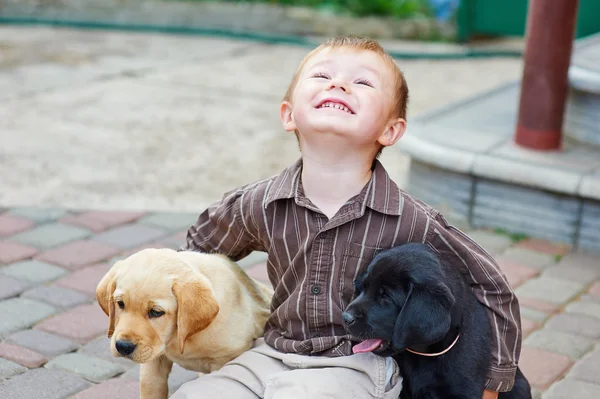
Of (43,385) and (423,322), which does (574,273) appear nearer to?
(423,322)

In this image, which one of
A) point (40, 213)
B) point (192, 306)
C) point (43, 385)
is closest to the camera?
point (192, 306)

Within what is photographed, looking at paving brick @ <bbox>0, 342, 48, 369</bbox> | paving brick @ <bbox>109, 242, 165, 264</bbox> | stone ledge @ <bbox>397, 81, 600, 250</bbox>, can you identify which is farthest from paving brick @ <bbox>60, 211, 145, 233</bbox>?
stone ledge @ <bbox>397, 81, 600, 250</bbox>

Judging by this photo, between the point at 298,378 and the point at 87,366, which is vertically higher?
the point at 298,378

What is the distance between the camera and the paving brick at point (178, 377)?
3.04 meters

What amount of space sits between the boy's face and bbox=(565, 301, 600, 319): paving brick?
60.5 inches

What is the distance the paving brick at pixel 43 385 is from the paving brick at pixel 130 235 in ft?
3.84

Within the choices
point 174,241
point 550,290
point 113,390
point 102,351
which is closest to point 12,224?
point 174,241

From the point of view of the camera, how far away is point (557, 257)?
168 inches

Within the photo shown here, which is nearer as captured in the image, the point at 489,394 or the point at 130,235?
the point at 489,394

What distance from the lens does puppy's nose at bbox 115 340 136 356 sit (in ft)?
7.75

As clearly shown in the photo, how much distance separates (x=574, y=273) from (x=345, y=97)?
6.68 feet

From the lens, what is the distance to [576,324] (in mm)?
3588

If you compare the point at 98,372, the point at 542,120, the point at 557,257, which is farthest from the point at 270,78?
the point at 98,372

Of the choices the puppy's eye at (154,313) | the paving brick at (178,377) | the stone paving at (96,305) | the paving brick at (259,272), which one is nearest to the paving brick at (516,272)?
the stone paving at (96,305)
